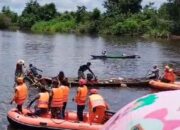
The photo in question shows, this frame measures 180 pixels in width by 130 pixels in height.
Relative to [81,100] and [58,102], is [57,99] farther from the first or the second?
[81,100]

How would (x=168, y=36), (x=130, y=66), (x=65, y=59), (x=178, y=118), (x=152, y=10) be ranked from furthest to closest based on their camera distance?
(x=152, y=10)
(x=168, y=36)
(x=65, y=59)
(x=130, y=66)
(x=178, y=118)

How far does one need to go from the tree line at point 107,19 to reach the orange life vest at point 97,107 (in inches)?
2810

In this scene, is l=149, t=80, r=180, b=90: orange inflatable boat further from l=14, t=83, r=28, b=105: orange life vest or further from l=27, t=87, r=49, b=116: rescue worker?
l=27, t=87, r=49, b=116: rescue worker

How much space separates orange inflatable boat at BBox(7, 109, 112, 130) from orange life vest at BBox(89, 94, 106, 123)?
0.70 ft

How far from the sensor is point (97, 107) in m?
13.2

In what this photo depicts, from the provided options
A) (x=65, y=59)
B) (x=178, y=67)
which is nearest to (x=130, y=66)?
(x=178, y=67)

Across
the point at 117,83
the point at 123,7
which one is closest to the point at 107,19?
the point at 123,7

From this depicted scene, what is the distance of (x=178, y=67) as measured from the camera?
133ft

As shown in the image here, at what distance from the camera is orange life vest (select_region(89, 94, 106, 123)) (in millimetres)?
12961

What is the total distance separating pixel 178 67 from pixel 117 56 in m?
6.46

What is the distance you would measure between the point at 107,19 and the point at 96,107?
8895cm

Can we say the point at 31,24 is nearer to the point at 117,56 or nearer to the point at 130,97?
the point at 117,56

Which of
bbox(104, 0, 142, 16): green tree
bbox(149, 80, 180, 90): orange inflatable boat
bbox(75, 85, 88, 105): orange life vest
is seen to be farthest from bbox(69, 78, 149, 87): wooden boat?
bbox(104, 0, 142, 16): green tree

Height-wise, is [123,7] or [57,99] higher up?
[123,7]
